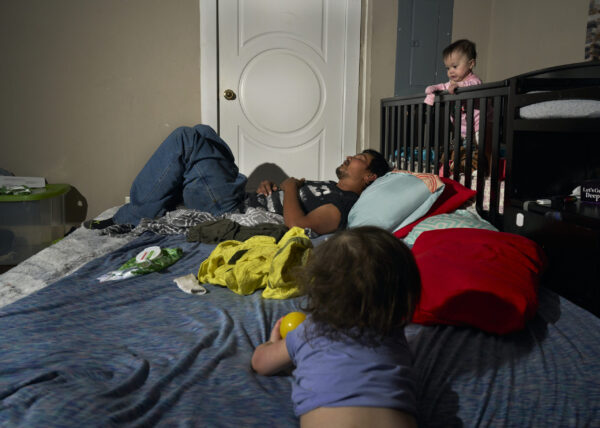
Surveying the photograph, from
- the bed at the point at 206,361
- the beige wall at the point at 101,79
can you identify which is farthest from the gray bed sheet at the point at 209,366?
the beige wall at the point at 101,79

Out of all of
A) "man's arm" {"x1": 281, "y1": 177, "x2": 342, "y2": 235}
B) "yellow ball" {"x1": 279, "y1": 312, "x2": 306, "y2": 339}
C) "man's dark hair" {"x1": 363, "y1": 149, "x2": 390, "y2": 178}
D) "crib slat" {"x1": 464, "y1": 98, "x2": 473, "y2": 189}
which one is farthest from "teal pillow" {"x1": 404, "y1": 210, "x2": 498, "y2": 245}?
"yellow ball" {"x1": 279, "y1": 312, "x2": 306, "y2": 339}

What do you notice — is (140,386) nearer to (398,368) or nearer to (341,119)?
(398,368)

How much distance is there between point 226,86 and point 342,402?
3.04 m

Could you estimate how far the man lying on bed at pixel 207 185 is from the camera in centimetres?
245

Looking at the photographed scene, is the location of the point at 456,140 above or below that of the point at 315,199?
above

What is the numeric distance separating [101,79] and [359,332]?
10.4 feet

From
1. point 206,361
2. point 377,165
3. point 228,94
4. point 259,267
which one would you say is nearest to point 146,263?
point 259,267

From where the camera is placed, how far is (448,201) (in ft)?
6.92

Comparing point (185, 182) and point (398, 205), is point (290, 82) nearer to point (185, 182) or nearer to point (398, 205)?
point (185, 182)

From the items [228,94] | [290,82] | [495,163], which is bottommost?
[495,163]

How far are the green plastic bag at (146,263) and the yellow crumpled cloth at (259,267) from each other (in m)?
0.19

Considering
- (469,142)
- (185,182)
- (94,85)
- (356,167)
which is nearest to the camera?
(469,142)

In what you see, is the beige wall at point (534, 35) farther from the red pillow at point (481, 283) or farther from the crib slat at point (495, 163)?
the red pillow at point (481, 283)

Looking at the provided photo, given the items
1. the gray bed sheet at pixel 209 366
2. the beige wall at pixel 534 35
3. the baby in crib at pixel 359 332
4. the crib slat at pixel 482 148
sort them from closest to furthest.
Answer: the baby in crib at pixel 359 332, the gray bed sheet at pixel 209 366, the crib slat at pixel 482 148, the beige wall at pixel 534 35
